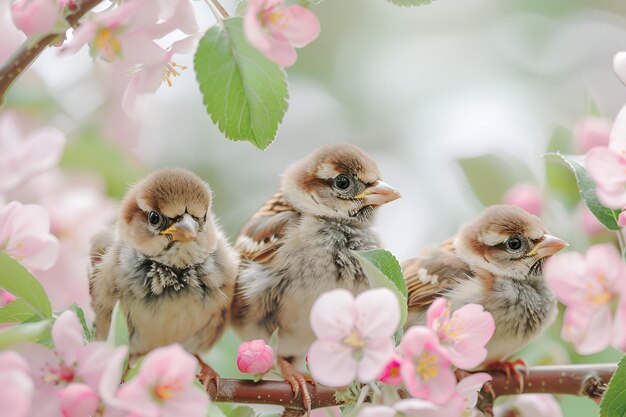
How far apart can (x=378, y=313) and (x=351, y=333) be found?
0.04 meters

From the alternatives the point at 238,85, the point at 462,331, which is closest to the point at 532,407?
the point at 462,331

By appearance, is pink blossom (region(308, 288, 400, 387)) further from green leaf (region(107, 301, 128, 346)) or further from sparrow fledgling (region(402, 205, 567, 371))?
sparrow fledgling (region(402, 205, 567, 371))

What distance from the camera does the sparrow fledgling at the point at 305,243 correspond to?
2086 millimetres

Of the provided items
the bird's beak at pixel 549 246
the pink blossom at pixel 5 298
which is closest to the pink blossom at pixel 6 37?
the pink blossom at pixel 5 298

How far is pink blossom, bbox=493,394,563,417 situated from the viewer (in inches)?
76.0

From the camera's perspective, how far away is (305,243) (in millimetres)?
2150

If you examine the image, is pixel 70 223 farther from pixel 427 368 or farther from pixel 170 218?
pixel 427 368

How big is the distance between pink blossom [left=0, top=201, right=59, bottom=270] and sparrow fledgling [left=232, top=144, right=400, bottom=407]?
0.69 metres

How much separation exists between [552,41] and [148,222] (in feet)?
11.3

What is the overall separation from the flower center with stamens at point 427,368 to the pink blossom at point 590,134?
3.45ft

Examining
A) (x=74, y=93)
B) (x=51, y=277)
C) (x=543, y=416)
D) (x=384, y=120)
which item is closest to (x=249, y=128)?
(x=543, y=416)

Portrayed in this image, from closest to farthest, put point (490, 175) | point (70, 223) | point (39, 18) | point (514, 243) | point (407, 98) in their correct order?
point (39, 18)
point (514, 243)
point (490, 175)
point (70, 223)
point (407, 98)

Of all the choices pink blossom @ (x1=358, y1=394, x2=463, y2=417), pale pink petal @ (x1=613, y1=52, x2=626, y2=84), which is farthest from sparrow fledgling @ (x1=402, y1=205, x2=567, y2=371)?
pink blossom @ (x1=358, y1=394, x2=463, y2=417)

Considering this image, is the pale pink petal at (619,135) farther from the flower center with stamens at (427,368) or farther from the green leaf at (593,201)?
the flower center with stamens at (427,368)
